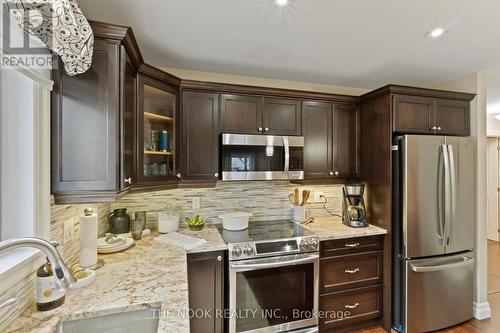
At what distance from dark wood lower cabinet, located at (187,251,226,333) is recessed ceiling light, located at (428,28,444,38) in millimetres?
2261

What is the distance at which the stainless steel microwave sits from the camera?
7.28 feet

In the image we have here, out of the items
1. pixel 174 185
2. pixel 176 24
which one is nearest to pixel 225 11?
pixel 176 24

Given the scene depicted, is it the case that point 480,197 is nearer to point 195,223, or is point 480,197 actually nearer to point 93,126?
point 195,223

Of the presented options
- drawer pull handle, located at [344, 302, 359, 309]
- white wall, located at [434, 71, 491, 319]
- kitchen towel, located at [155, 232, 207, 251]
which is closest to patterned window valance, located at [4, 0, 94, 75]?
kitchen towel, located at [155, 232, 207, 251]

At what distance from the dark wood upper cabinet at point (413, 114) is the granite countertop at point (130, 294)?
222 centimetres

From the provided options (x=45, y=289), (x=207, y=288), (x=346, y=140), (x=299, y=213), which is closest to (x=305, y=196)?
(x=299, y=213)

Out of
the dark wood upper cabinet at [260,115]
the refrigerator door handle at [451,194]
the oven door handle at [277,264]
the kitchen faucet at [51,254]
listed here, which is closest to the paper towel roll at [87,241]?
the kitchen faucet at [51,254]

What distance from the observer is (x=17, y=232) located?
1.12 meters

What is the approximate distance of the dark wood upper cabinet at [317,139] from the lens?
2496 millimetres

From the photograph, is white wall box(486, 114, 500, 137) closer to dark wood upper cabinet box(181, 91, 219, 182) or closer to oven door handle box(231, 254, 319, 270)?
oven door handle box(231, 254, 319, 270)

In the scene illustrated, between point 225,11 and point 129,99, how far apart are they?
0.84 meters

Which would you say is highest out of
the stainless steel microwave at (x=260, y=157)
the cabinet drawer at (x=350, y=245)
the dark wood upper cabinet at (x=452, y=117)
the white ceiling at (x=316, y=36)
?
the white ceiling at (x=316, y=36)

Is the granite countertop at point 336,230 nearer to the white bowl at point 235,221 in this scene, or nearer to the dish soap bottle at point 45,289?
the white bowl at point 235,221

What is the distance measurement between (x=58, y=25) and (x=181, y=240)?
61.8 inches
